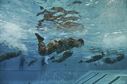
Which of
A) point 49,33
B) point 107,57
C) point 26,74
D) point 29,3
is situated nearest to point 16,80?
point 26,74

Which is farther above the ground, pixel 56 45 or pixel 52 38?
pixel 52 38

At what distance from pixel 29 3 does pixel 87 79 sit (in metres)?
2.32

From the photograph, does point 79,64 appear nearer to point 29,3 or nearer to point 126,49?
point 126,49

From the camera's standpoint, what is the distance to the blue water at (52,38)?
21.0 feet

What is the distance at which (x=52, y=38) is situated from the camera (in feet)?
21.8

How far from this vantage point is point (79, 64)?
6547 mm

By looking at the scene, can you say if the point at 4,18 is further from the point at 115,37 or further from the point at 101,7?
the point at 115,37

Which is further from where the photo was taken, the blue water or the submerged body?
the submerged body

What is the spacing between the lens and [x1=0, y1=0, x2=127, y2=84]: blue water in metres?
6.40

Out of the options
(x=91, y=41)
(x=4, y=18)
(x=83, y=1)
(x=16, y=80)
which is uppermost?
(x=83, y=1)

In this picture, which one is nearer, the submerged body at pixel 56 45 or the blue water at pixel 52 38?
the blue water at pixel 52 38

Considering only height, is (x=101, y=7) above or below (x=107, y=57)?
above

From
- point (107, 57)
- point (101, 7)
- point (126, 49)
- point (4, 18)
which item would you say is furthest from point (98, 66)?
point (4, 18)

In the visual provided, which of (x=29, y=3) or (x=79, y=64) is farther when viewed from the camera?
(x=79, y=64)
